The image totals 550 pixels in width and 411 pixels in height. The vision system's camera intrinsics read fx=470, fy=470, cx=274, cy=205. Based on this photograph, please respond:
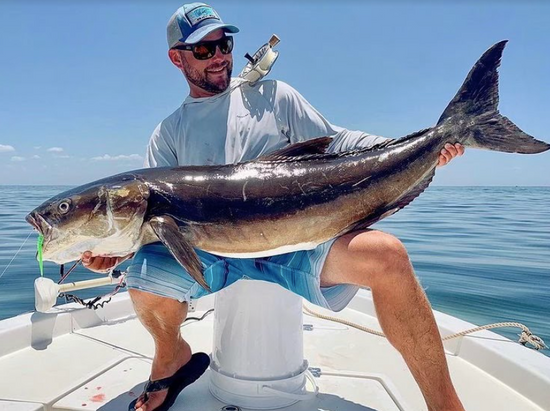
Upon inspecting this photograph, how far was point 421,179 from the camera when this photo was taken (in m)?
2.43

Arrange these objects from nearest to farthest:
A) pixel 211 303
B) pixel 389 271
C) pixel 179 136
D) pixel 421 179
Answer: pixel 389 271, pixel 421 179, pixel 179 136, pixel 211 303

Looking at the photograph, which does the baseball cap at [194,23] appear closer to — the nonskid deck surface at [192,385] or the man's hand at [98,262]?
the man's hand at [98,262]

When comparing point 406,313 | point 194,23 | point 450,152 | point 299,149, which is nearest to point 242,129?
point 299,149

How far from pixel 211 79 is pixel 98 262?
4.48ft

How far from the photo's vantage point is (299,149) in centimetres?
240

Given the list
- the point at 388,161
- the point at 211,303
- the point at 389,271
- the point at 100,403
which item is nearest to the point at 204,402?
the point at 100,403

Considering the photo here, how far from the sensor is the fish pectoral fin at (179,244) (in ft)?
6.54

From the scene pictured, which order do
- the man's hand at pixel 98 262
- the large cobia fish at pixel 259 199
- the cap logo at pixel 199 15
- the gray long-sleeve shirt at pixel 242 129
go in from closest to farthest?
1. the large cobia fish at pixel 259 199
2. the man's hand at pixel 98 262
3. the gray long-sleeve shirt at pixel 242 129
4. the cap logo at pixel 199 15

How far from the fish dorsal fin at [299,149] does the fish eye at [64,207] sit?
945 mm

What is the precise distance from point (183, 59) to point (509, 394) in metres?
2.88

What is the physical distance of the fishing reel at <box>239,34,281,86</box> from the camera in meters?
3.00

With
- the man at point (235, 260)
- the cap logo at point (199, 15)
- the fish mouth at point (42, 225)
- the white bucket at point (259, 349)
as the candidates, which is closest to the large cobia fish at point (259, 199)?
the fish mouth at point (42, 225)

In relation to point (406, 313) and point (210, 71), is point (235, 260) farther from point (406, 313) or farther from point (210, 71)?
point (210, 71)

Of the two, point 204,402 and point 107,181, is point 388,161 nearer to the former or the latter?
point 107,181
